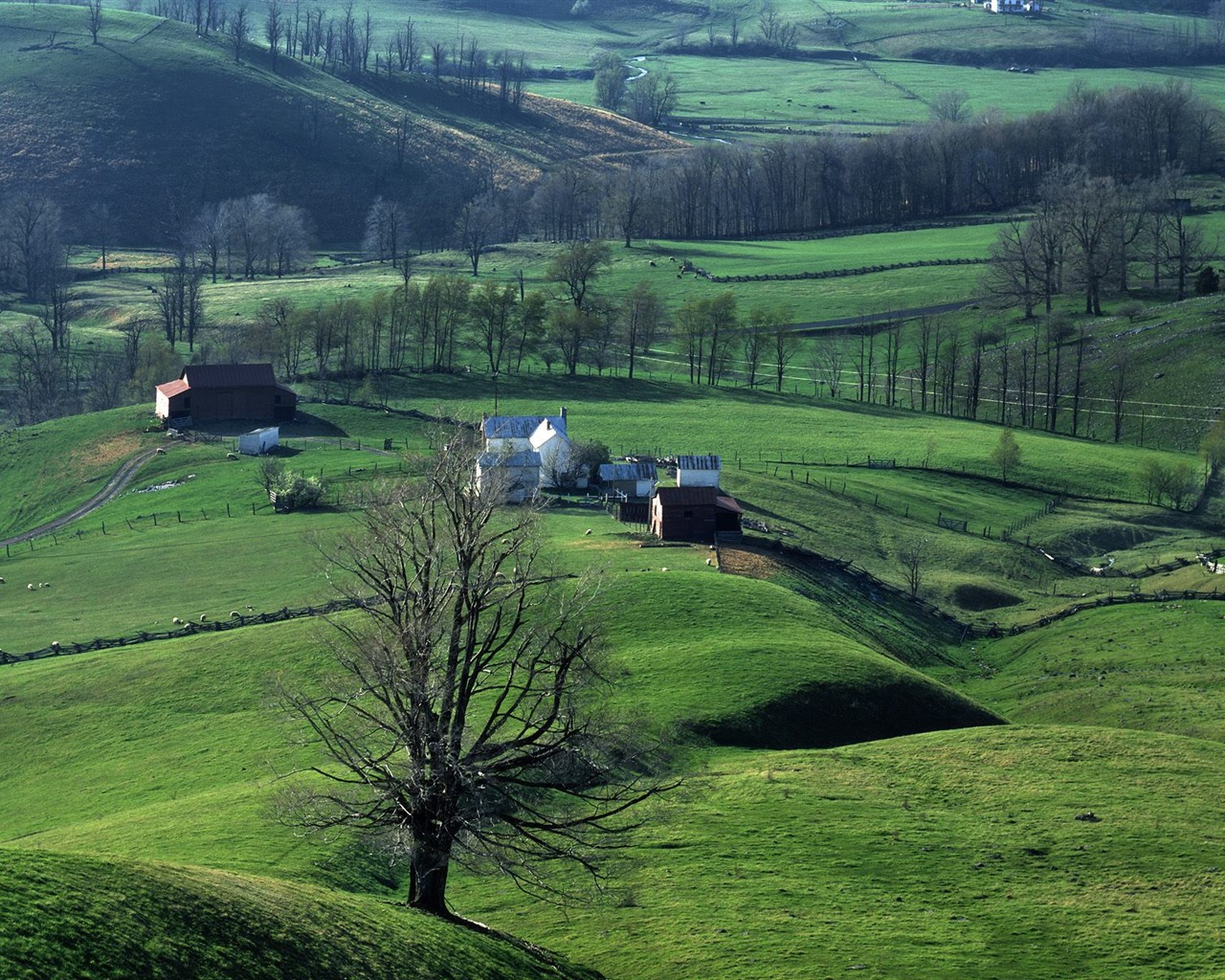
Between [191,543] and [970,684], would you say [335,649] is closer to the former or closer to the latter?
[970,684]

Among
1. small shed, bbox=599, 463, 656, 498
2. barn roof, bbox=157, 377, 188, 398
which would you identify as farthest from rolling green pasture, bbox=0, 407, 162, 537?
small shed, bbox=599, 463, 656, 498

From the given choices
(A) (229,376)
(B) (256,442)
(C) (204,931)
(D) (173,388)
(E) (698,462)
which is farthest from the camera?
(D) (173,388)

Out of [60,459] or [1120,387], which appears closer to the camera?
[60,459]

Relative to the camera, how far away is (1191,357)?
154m

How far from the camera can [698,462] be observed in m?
99.0

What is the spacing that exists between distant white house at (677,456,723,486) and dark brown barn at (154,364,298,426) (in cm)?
4723

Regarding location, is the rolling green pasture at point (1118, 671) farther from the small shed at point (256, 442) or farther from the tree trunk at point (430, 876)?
the small shed at point (256, 442)

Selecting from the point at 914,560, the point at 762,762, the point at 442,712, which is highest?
the point at 442,712

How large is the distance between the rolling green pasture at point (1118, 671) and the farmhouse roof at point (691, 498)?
1871 centimetres

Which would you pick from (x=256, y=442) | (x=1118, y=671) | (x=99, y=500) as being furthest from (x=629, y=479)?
(x=99, y=500)

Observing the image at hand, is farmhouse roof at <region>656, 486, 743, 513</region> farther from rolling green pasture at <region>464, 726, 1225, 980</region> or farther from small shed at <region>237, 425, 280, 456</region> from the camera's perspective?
small shed at <region>237, 425, 280, 456</region>

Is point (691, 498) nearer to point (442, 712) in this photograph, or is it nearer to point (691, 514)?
point (691, 514)

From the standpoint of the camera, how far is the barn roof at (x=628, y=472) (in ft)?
340

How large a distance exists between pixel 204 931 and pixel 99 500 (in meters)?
89.9
